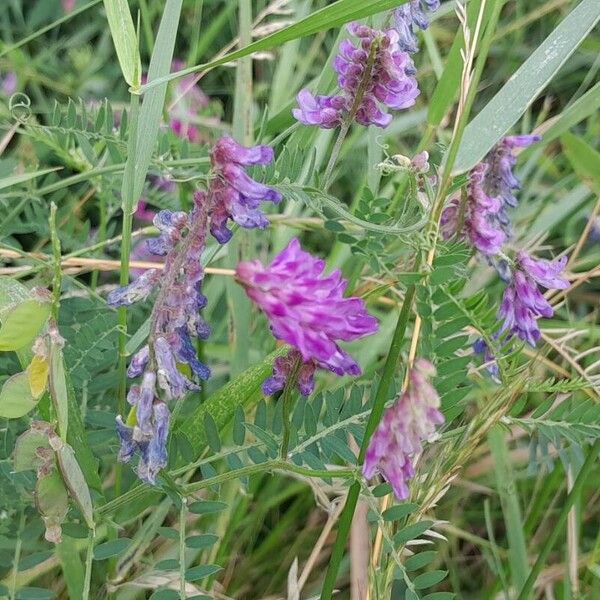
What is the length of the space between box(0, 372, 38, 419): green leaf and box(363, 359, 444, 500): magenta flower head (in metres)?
0.27

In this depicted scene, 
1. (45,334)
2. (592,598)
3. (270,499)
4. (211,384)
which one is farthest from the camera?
(211,384)

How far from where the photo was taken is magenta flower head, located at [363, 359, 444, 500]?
62cm

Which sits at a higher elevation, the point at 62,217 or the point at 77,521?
the point at 62,217

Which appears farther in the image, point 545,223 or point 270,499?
point 545,223

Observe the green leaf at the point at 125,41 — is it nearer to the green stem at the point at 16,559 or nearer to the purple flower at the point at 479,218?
the purple flower at the point at 479,218

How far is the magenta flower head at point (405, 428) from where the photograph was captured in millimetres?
620

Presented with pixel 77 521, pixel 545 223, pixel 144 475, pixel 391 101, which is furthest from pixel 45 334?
pixel 545 223

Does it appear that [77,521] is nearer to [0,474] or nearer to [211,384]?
[0,474]

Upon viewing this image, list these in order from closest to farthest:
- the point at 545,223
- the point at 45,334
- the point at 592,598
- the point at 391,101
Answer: the point at 45,334 → the point at 391,101 → the point at 592,598 → the point at 545,223

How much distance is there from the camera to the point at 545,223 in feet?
4.96

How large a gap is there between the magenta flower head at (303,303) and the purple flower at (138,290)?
199 millimetres

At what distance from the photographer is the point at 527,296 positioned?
0.91 m

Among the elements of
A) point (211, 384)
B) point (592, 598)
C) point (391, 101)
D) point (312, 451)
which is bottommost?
point (592, 598)

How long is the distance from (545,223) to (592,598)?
0.61 m
